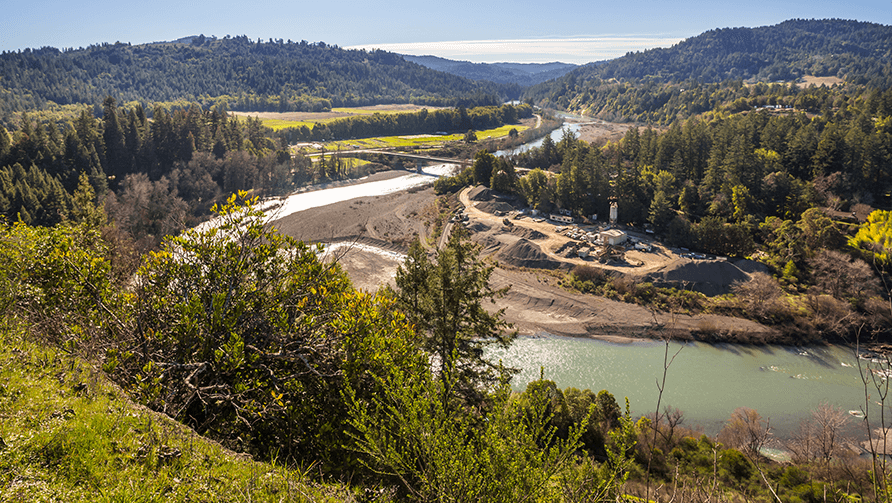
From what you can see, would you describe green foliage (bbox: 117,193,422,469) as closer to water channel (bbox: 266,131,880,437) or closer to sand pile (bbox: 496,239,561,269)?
water channel (bbox: 266,131,880,437)

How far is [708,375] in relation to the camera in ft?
87.8

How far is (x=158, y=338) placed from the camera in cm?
741

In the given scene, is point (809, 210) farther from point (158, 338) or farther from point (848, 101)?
point (848, 101)

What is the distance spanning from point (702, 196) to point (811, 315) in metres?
19.9

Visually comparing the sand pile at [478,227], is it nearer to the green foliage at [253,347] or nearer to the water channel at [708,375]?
the water channel at [708,375]

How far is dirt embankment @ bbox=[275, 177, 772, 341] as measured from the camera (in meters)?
30.9

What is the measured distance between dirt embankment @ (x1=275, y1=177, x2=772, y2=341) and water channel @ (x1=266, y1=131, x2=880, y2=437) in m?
1.21

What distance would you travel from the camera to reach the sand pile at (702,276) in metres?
34.7

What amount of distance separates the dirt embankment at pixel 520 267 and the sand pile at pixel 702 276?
0.19 metres

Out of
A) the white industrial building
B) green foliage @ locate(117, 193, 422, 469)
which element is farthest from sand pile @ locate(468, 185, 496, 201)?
green foliage @ locate(117, 193, 422, 469)

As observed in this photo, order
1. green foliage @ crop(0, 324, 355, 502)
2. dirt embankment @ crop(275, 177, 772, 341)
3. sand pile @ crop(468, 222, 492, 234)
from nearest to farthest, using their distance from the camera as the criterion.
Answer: green foliage @ crop(0, 324, 355, 502) → dirt embankment @ crop(275, 177, 772, 341) → sand pile @ crop(468, 222, 492, 234)

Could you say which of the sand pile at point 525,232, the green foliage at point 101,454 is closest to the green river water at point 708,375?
the sand pile at point 525,232

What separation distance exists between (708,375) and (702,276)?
10887mm

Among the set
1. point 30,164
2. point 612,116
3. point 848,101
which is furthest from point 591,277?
point 612,116
